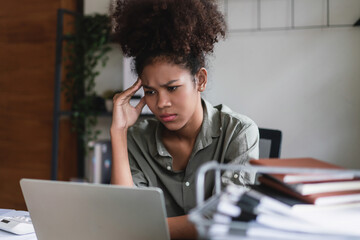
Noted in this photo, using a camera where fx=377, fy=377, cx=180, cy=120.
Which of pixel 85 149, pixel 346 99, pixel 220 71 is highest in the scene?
pixel 220 71

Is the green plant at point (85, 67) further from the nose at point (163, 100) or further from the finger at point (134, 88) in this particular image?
the nose at point (163, 100)

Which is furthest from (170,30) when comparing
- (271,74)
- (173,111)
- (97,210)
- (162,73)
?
(271,74)

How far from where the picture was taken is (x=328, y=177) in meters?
0.58

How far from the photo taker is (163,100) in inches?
44.2

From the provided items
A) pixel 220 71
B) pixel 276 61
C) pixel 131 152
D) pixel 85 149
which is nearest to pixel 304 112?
pixel 276 61

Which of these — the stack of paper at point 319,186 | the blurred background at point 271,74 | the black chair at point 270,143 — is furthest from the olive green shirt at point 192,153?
the blurred background at point 271,74

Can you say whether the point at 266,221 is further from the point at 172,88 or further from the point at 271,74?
the point at 271,74

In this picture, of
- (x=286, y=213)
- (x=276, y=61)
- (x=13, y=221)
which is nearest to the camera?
(x=286, y=213)

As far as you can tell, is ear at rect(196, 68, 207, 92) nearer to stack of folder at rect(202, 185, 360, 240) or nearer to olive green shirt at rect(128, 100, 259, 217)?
olive green shirt at rect(128, 100, 259, 217)

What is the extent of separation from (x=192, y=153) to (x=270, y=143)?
30 cm

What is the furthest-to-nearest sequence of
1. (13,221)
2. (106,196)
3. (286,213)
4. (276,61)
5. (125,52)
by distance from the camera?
(276,61)
(125,52)
(13,221)
(106,196)
(286,213)

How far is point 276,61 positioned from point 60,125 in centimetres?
153

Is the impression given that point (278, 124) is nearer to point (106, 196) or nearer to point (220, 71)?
point (220, 71)

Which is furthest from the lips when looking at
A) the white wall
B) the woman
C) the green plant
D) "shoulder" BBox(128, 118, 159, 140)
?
the green plant
